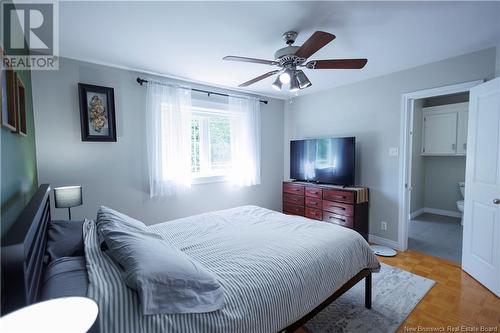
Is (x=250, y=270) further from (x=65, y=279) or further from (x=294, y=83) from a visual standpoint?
(x=294, y=83)

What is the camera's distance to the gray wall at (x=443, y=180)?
4.64m

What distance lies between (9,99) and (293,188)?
3595 millimetres

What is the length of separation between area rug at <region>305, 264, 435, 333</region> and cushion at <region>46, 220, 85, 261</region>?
1.76 m

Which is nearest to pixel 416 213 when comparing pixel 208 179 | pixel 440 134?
pixel 440 134

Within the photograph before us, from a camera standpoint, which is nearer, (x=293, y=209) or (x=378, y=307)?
(x=378, y=307)

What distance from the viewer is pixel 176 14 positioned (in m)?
1.83

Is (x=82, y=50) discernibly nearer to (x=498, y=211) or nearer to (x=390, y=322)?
(x=390, y=322)

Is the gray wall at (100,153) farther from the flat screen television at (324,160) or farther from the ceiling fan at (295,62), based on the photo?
the ceiling fan at (295,62)

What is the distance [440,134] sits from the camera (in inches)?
183

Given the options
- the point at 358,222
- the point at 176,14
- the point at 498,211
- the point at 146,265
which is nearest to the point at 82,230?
the point at 146,265

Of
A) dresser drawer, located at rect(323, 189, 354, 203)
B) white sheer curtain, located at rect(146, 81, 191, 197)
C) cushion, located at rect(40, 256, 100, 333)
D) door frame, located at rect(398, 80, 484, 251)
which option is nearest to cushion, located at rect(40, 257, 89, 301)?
cushion, located at rect(40, 256, 100, 333)

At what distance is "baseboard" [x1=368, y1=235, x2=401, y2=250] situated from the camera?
3.32 meters

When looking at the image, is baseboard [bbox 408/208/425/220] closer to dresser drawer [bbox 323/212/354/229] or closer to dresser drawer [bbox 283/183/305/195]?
dresser drawer [bbox 323/212/354/229]

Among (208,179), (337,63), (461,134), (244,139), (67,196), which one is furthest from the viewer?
(461,134)
